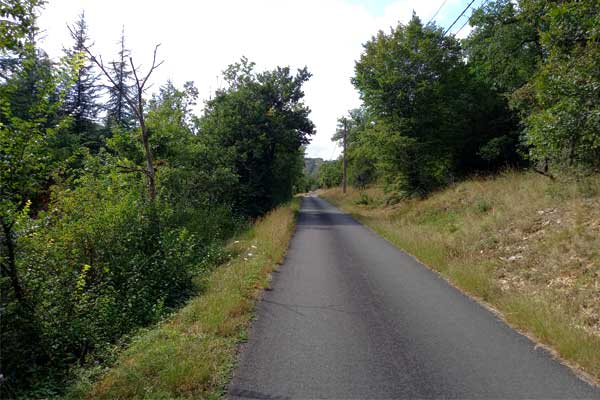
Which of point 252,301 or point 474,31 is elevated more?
point 474,31

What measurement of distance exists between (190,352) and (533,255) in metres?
7.56

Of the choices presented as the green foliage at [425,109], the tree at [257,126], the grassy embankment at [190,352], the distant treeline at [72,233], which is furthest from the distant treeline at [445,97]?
the grassy embankment at [190,352]

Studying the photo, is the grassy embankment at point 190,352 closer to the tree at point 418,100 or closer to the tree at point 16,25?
the tree at point 16,25

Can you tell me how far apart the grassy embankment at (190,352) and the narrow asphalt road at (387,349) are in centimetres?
25

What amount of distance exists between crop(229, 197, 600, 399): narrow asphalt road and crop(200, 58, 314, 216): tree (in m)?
14.3

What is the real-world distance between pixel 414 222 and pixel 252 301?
12.5 m

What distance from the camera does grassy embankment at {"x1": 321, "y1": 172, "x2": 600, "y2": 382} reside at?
4910 mm

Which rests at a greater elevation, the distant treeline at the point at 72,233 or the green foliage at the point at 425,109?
the green foliage at the point at 425,109

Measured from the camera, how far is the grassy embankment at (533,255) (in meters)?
4.91

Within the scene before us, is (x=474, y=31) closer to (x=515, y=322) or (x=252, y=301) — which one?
(x=515, y=322)

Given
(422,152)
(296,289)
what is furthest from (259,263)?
(422,152)

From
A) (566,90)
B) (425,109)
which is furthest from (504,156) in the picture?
(566,90)

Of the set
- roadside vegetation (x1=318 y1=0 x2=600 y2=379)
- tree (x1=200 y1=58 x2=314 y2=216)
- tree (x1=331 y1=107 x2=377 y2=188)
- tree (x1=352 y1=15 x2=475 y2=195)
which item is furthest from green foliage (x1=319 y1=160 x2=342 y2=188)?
tree (x1=352 y1=15 x2=475 y2=195)

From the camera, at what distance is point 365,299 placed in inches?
257
